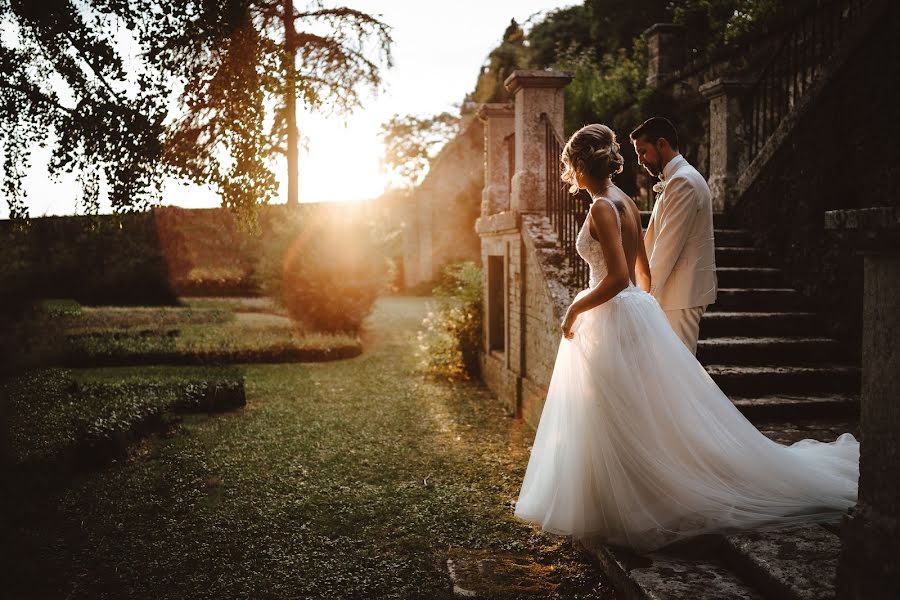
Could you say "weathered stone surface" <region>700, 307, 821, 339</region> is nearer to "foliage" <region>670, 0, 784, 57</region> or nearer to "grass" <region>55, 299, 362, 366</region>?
"foliage" <region>670, 0, 784, 57</region>

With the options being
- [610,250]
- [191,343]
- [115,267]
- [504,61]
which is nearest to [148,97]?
[610,250]

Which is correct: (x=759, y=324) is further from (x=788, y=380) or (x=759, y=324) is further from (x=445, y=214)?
(x=445, y=214)

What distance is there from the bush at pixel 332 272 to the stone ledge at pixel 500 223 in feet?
19.2

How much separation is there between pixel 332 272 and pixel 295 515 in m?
10.2

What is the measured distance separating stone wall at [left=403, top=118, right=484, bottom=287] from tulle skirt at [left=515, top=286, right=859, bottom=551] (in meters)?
25.3

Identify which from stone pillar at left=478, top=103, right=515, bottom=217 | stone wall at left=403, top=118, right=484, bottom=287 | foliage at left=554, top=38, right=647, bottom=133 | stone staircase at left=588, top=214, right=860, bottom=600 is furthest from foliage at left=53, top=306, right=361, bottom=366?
stone wall at left=403, top=118, right=484, bottom=287

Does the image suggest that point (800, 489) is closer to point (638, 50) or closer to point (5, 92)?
point (5, 92)

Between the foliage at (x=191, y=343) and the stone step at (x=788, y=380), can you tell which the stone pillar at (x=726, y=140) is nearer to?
the stone step at (x=788, y=380)

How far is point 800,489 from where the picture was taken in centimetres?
360

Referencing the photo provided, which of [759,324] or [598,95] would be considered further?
[598,95]

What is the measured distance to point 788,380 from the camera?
18.5 ft

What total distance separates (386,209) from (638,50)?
17.3 m

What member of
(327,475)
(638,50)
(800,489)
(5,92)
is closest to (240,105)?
(5,92)

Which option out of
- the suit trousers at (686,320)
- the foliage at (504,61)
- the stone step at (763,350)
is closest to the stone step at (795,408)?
the stone step at (763,350)
